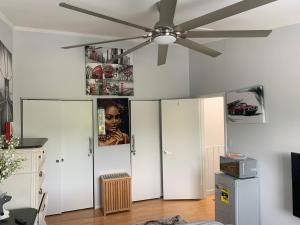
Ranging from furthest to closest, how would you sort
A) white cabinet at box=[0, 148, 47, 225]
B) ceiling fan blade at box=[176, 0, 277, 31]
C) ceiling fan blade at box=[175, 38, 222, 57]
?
white cabinet at box=[0, 148, 47, 225] < ceiling fan blade at box=[175, 38, 222, 57] < ceiling fan blade at box=[176, 0, 277, 31]

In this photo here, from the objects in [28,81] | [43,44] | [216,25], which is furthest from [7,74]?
[216,25]

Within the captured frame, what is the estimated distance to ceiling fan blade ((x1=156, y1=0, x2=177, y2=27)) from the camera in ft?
5.19

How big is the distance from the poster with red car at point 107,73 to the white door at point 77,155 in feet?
1.19

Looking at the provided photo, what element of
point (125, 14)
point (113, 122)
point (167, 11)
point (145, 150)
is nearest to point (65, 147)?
point (113, 122)

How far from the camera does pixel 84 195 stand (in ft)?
13.4

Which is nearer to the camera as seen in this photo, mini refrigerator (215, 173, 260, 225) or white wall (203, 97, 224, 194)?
mini refrigerator (215, 173, 260, 225)

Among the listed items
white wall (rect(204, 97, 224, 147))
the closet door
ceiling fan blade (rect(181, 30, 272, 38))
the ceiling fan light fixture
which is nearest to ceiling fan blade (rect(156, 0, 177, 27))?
the ceiling fan light fixture

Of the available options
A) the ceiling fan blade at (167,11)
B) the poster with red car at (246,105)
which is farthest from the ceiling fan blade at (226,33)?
the poster with red car at (246,105)

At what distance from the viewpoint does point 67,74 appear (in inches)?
158

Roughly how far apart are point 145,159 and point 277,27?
299 cm

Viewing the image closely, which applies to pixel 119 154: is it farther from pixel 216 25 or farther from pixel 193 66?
pixel 216 25

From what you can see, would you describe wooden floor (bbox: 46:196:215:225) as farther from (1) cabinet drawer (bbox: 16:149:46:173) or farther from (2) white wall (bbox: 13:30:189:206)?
(1) cabinet drawer (bbox: 16:149:46:173)

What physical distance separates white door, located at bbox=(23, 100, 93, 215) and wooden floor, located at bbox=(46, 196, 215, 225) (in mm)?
199

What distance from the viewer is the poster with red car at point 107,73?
4.13 m
